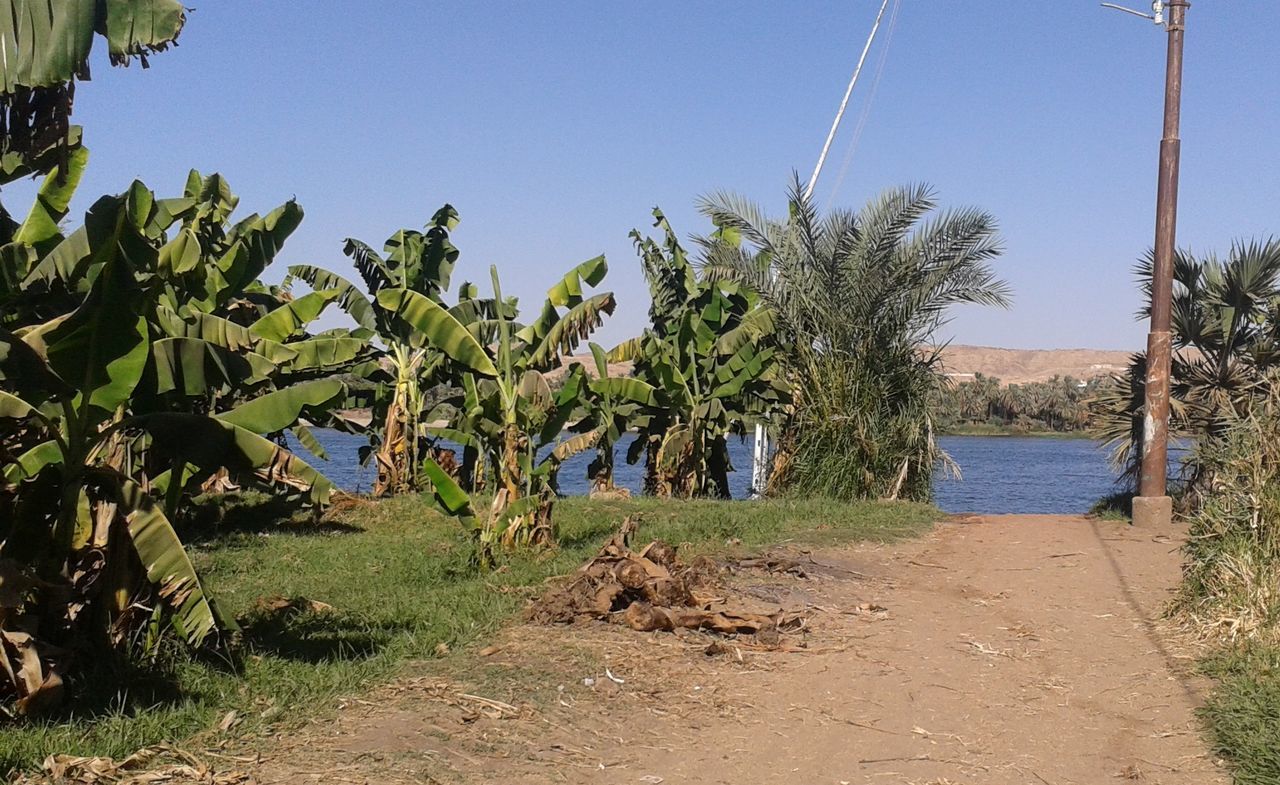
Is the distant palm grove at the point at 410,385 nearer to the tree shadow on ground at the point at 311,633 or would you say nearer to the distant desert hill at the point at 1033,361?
the tree shadow on ground at the point at 311,633

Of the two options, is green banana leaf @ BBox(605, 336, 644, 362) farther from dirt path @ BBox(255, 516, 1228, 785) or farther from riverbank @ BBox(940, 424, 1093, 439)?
riverbank @ BBox(940, 424, 1093, 439)

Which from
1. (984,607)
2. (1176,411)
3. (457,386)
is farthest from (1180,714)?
(457,386)

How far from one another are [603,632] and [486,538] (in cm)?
264

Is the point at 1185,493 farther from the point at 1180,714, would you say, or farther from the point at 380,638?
the point at 380,638

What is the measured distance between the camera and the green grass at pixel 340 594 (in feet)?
18.6

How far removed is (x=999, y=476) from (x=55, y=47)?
116ft

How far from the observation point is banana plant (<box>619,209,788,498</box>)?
685 inches

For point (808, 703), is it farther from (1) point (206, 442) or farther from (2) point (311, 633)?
(1) point (206, 442)

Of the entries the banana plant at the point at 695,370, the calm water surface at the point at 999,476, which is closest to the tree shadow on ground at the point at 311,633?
the banana plant at the point at 695,370

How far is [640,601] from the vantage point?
828 cm

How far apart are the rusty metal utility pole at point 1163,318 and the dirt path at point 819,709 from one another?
4.99 metres

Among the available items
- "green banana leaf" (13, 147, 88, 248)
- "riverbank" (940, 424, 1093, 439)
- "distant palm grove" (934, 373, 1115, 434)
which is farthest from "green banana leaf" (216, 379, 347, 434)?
"riverbank" (940, 424, 1093, 439)

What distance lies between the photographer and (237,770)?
5.04m

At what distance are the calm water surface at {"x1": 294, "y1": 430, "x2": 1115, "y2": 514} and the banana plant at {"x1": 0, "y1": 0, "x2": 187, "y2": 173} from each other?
1351 cm
